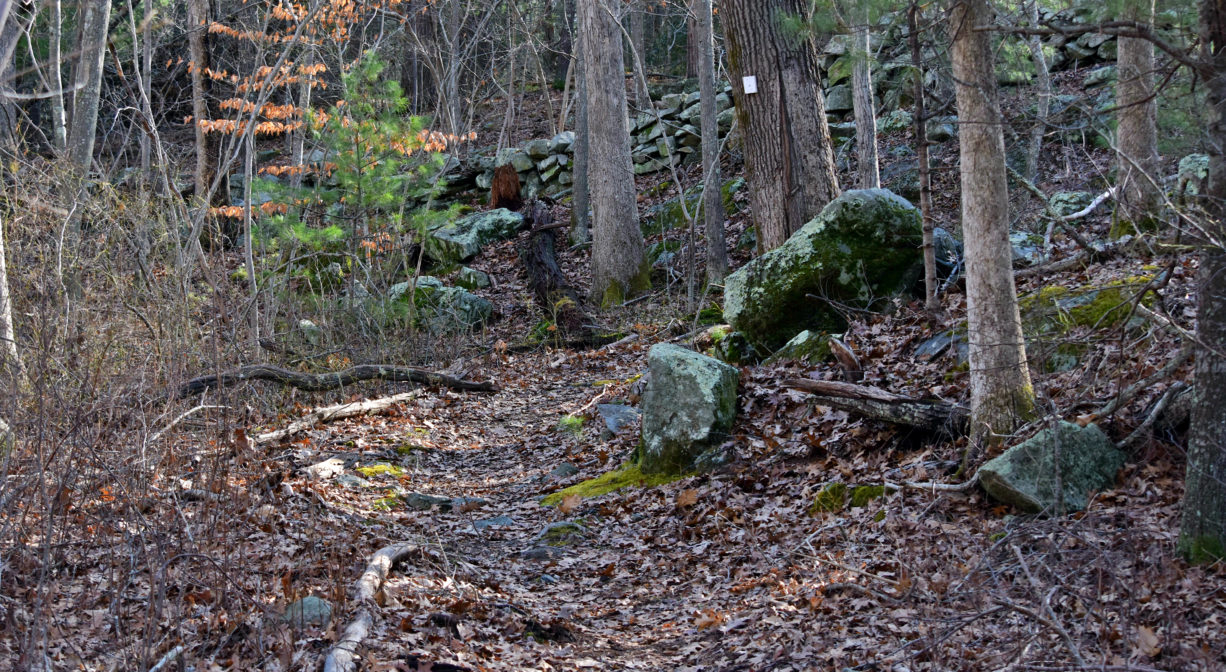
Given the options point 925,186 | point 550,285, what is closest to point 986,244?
point 925,186

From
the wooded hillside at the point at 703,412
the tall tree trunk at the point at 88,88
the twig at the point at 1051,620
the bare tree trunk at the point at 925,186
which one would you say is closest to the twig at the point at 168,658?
the wooded hillside at the point at 703,412

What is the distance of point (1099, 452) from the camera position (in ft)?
15.1

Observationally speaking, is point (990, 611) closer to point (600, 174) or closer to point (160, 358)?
point (160, 358)

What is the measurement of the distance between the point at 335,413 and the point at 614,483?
3329 millimetres

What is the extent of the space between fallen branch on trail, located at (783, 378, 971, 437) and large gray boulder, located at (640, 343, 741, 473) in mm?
793

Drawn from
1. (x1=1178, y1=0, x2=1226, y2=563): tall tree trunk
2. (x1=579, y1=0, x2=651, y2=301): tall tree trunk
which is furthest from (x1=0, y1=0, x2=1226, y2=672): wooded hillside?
(x1=579, y1=0, x2=651, y2=301): tall tree trunk

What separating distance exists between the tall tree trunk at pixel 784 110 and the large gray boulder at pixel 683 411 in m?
2.99

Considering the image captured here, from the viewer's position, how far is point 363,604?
4078 mm

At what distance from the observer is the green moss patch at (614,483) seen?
22.4 ft

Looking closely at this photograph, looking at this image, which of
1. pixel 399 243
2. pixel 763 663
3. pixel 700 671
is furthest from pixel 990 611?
pixel 399 243

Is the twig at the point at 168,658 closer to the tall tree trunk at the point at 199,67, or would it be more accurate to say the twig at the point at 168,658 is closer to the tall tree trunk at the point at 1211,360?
the tall tree trunk at the point at 1211,360

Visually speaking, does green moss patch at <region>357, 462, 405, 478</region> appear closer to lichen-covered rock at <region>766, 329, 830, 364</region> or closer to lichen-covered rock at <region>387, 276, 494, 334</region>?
lichen-covered rock at <region>766, 329, 830, 364</region>

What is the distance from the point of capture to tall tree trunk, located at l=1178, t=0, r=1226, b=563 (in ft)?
11.0

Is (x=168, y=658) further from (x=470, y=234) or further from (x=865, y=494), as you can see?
(x=470, y=234)
